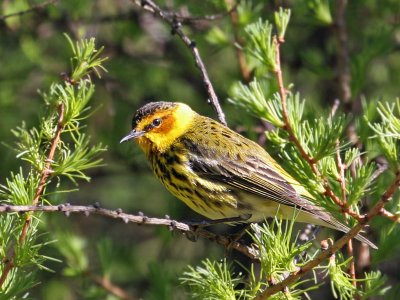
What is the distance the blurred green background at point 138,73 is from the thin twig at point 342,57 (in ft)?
0.23

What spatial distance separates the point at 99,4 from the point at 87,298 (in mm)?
2565

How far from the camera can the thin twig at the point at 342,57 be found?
386 centimetres

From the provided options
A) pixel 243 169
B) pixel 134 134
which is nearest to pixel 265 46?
pixel 243 169

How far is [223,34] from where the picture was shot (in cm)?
387

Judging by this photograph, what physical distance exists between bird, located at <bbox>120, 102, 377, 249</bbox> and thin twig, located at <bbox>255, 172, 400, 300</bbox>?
133cm

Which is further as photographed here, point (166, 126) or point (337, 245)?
point (166, 126)

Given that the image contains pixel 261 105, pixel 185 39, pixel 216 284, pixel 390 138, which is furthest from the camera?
pixel 185 39

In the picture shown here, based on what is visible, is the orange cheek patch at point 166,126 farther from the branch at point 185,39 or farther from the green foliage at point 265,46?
the green foliage at point 265,46

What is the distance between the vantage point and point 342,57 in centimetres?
391

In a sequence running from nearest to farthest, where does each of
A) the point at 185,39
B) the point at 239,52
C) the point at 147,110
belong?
the point at 185,39
the point at 239,52
the point at 147,110

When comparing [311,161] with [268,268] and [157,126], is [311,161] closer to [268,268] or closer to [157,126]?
[268,268]

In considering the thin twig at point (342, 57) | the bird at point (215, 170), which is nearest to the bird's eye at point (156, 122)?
the bird at point (215, 170)

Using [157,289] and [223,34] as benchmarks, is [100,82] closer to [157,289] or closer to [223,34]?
[223,34]

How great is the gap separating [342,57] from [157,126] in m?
1.06
